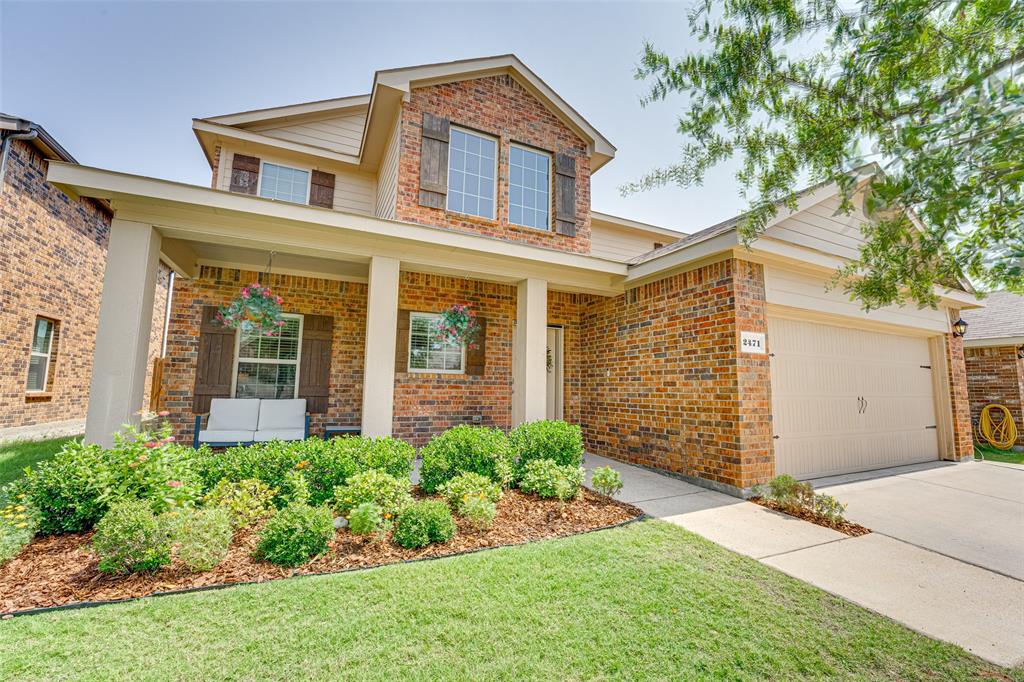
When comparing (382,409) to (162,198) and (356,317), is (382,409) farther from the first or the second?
(162,198)

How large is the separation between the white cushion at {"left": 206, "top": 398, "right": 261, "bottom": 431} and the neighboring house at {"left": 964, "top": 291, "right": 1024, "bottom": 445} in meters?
14.4

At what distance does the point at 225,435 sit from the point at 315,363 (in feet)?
5.21

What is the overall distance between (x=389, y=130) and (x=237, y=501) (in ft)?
20.8

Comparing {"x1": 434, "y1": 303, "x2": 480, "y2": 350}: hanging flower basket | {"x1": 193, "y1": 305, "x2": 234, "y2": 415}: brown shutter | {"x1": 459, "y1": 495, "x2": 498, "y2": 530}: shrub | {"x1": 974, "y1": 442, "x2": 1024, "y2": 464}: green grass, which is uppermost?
{"x1": 434, "y1": 303, "x2": 480, "y2": 350}: hanging flower basket

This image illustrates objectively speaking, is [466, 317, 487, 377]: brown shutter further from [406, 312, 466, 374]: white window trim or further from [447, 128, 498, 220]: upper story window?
[447, 128, 498, 220]: upper story window

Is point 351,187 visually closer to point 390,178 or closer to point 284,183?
point 284,183

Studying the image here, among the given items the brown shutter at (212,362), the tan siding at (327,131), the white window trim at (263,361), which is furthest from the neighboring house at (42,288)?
the tan siding at (327,131)

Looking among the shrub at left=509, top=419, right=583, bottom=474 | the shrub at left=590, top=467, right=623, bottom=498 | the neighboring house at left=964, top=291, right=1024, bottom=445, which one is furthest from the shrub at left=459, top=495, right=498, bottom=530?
the neighboring house at left=964, top=291, right=1024, bottom=445

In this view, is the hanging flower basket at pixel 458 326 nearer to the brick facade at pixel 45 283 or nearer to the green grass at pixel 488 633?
the green grass at pixel 488 633

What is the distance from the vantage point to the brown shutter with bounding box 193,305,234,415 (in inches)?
249

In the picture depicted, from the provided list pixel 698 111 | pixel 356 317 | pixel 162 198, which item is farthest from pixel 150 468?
pixel 698 111

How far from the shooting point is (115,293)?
14.4 feet

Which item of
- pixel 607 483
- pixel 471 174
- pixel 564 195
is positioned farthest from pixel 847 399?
pixel 471 174

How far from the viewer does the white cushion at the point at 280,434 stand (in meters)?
6.10
